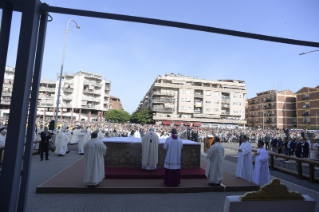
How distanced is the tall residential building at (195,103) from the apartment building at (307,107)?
15.5 meters

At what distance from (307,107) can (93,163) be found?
6398cm

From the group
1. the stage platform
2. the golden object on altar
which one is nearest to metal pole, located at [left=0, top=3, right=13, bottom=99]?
the golden object on altar

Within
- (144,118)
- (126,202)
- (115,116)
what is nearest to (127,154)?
(126,202)

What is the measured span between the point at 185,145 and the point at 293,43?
20.4ft

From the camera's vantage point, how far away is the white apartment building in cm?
5372

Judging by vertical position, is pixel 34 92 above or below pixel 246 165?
above

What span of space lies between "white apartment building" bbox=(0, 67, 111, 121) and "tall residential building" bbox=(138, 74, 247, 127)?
17374 millimetres

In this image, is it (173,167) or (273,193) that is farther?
(173,167)

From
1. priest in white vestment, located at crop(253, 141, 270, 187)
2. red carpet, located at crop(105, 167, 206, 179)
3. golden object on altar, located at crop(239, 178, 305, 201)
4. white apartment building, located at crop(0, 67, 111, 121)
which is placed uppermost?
white apartment building, located at crop(0, 67, 111, 121)

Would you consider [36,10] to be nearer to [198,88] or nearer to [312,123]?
[198,88]

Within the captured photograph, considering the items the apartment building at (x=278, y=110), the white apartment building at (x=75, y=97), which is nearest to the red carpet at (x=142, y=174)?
the white apartment building at (x=75, y=97)

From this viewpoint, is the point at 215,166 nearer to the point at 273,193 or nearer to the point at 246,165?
the point at 246,165

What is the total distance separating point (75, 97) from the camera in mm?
54062

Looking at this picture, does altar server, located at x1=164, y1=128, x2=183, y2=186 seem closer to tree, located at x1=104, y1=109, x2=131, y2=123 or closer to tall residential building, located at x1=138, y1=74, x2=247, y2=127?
tall residential building, located at x1=138, y1=74, x2=247, y2=127
